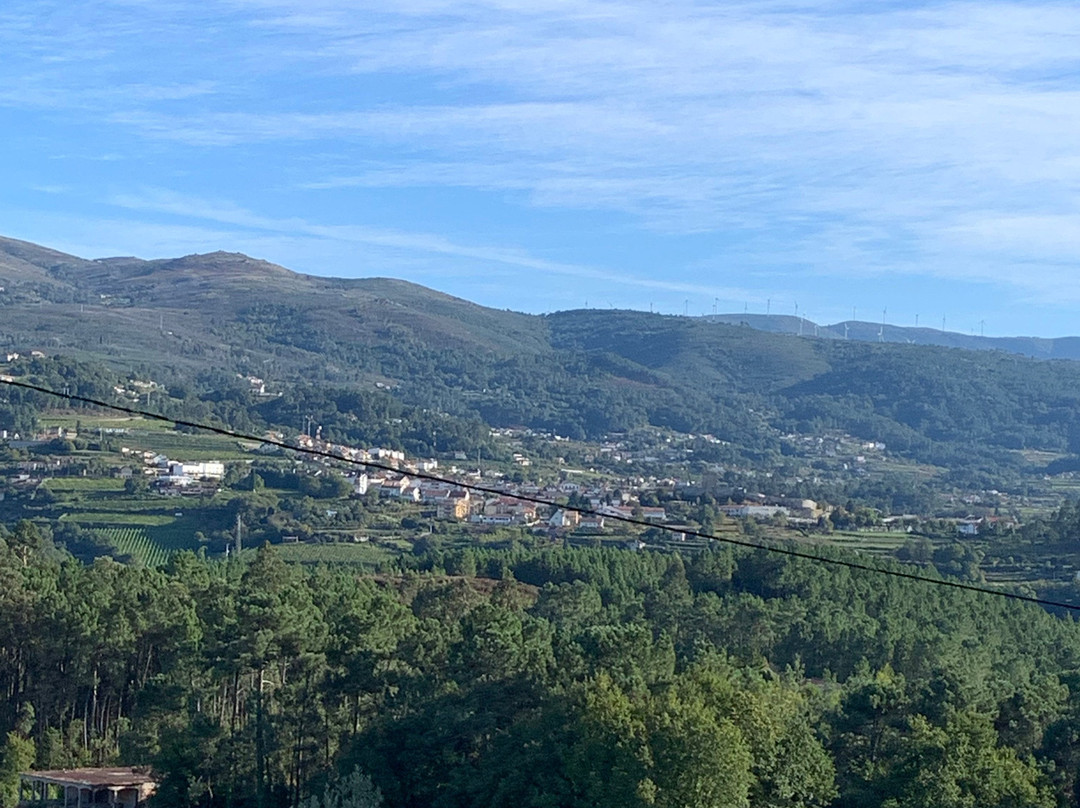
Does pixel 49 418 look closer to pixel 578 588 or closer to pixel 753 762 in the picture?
pixel 578 588

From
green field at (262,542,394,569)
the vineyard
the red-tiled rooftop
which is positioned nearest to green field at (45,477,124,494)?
the vineyard

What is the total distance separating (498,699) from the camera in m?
35.4

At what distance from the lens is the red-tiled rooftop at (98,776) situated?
3788cm

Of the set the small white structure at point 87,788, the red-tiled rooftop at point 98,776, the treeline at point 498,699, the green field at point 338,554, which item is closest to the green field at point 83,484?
the green field at point 338,554

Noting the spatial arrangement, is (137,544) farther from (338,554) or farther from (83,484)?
(83,484)

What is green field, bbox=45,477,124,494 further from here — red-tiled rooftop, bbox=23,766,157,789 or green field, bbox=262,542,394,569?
red-tiled rooftop, bbox=23,766,157,789

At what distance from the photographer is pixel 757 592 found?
226ft

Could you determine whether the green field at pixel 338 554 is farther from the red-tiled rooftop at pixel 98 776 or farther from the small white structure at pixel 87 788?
the small white structure at pixel 87 788

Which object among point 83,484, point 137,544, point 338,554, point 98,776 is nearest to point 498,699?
point 98,776

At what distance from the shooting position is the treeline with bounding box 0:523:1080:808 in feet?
101

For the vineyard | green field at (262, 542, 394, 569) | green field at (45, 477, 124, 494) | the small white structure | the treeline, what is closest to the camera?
Result: the treeline

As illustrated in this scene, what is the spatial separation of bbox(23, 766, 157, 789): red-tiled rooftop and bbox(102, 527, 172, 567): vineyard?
45328mm

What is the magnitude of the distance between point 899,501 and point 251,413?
62277 millimetres

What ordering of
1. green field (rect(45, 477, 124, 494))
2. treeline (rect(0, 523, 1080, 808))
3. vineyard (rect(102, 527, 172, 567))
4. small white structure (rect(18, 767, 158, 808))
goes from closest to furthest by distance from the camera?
treeline (rect(0, 523, 1080, 808)), small white structure (rect(18, 767, 158, 808)), vineyard (rect(102, 527, 172, 567)), green field (rect(45, 477, 124, 494))
